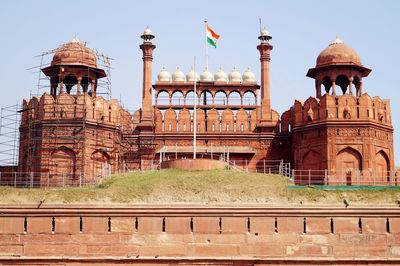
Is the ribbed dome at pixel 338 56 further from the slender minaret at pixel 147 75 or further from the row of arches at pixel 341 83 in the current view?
the slender minaret at pixel 147 75

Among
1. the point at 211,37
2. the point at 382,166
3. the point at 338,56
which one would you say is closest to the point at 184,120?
the point at 211,37

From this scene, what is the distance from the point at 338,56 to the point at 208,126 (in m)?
5.71

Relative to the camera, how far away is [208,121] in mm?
27891

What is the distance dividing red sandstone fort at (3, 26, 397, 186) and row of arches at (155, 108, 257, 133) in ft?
0.13

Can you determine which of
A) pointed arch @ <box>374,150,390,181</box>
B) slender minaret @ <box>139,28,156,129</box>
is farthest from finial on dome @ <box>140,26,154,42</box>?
pointed arch @ <box>374,150,390,181</box>

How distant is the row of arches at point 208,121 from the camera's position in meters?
27.8

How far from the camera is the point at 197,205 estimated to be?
65.2 feet

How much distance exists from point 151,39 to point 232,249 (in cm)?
1216

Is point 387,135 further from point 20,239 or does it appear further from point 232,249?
point 20,239

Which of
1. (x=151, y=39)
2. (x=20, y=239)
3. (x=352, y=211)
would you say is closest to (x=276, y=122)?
(x=151, y=39)

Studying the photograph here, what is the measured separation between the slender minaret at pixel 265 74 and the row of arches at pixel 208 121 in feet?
1.42

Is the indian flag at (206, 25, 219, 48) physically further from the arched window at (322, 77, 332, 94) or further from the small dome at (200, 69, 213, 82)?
the arched window at (322, 77, 332, 94)

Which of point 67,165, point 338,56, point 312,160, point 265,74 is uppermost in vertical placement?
point 338,56

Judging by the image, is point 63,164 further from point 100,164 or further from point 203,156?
point 203,156
